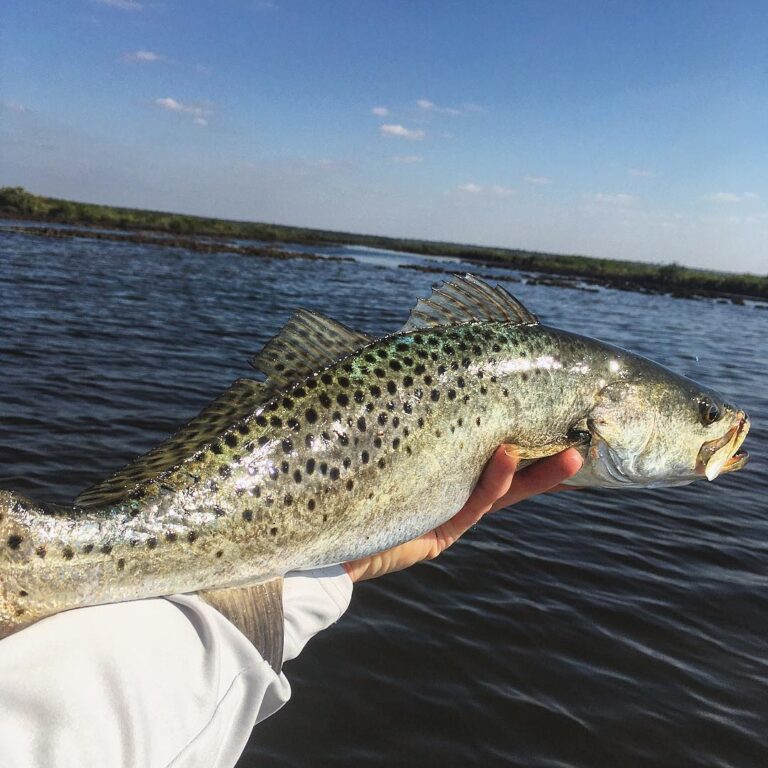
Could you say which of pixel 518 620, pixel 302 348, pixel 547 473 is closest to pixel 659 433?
pixel 547 473

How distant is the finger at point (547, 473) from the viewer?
11.7 ft

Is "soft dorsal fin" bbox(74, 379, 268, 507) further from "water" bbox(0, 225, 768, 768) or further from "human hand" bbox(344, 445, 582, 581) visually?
"water" bbox(0, 225, 768, 768)

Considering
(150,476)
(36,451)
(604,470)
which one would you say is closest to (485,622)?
(604,470)

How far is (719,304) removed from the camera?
61.7 m

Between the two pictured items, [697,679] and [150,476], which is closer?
[150,476]

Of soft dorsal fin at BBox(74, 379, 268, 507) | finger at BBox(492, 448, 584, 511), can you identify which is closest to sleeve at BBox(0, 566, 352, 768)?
soft dorsal fin at BBox(74, 379, 268, 507)

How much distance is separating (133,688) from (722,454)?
11.3ft

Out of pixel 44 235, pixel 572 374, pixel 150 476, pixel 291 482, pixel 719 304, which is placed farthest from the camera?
pixel 719 304

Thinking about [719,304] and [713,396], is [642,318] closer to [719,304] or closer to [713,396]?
[719,304]

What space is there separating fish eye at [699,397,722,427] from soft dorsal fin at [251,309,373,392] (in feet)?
7.03

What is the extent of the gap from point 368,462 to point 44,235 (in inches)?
2158

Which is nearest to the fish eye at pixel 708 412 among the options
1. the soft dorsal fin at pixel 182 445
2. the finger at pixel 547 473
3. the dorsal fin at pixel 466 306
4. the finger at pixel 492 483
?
the finger at pixel 547 473

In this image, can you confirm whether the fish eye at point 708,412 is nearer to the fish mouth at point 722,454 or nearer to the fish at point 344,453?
the fish at point 344,453

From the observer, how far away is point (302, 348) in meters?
3.20
